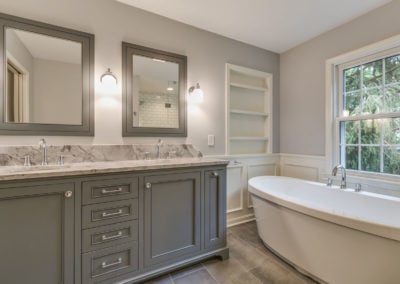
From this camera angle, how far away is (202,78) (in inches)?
98.6

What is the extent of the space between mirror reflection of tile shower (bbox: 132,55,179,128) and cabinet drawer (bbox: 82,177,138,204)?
2.42 feet

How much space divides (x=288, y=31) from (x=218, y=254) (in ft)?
8.59

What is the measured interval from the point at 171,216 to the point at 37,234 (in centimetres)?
88

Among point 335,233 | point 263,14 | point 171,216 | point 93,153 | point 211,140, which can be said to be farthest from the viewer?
point 211,140

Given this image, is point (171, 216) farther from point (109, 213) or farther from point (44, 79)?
point (44, 79)

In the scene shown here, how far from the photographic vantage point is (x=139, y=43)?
2121 millimetres

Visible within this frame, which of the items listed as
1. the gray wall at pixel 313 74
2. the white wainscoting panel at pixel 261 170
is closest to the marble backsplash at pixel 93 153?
the white wainscoting panel at pixel 261 170

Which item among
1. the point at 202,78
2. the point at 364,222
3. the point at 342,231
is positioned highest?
the point at 202,78

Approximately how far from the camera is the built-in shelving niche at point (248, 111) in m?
2.81

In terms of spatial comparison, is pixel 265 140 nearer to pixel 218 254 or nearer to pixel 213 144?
pixel 213 144

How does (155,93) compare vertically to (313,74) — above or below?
below

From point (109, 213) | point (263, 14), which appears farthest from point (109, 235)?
point (263, 14)

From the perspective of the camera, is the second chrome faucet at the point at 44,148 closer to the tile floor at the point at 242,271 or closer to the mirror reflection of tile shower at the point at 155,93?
the mirror reflection of tile shower at the point at 155,93

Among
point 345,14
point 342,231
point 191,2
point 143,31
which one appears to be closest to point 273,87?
point 345,14
